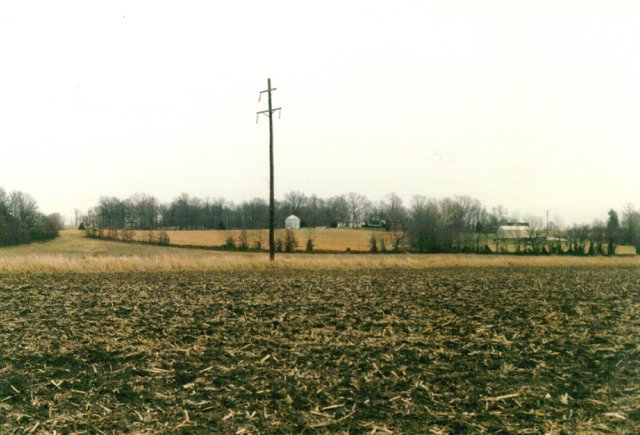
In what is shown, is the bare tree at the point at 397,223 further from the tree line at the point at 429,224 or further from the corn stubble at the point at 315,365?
the corn stubble at the point at 315,365

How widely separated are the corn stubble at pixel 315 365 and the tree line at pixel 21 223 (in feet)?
80.9

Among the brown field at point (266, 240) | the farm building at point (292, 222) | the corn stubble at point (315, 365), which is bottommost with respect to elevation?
the corn stubble at point (315, 365)

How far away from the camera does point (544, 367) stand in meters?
8.40

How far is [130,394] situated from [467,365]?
538 cm

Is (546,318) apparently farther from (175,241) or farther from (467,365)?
(175,241)

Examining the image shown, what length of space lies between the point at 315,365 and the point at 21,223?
4014cm

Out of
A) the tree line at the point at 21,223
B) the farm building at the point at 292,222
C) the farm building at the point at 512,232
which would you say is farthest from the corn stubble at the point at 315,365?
the farm building at the point at 292,222

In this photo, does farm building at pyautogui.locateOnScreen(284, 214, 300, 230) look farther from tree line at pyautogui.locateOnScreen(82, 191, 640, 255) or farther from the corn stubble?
the corn stubble

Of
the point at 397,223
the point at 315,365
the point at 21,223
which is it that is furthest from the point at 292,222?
the point at 315,365

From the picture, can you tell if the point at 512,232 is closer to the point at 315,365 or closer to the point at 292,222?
the point at 292,222

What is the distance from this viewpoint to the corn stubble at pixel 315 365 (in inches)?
250

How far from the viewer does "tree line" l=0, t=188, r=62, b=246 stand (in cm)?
3675

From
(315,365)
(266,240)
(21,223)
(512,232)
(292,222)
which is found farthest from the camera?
(292,222)

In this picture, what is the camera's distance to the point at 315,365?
838 centimetres
